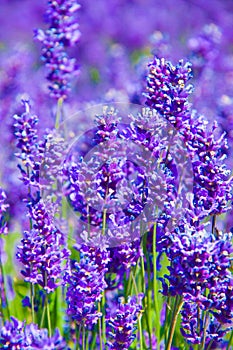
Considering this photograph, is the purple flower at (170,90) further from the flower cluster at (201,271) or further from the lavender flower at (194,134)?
the flower cluster at (201,271)

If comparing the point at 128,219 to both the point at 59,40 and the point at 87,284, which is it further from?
the point at 59,40

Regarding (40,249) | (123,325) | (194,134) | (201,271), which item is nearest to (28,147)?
(40,249)

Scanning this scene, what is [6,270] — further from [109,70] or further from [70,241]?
[109,70]

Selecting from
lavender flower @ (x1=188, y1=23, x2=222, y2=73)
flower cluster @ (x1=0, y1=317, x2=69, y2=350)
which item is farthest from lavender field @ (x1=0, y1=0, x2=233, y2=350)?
lavender flower @ (x1=188, y1=23, x2=222, y2=73)

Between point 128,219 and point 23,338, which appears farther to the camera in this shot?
point 128,219

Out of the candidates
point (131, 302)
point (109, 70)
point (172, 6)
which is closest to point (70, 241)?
point (131, 302)

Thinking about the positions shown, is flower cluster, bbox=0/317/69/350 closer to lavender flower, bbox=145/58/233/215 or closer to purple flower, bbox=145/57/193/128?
lavender flower, bbox=145/58/233/215
